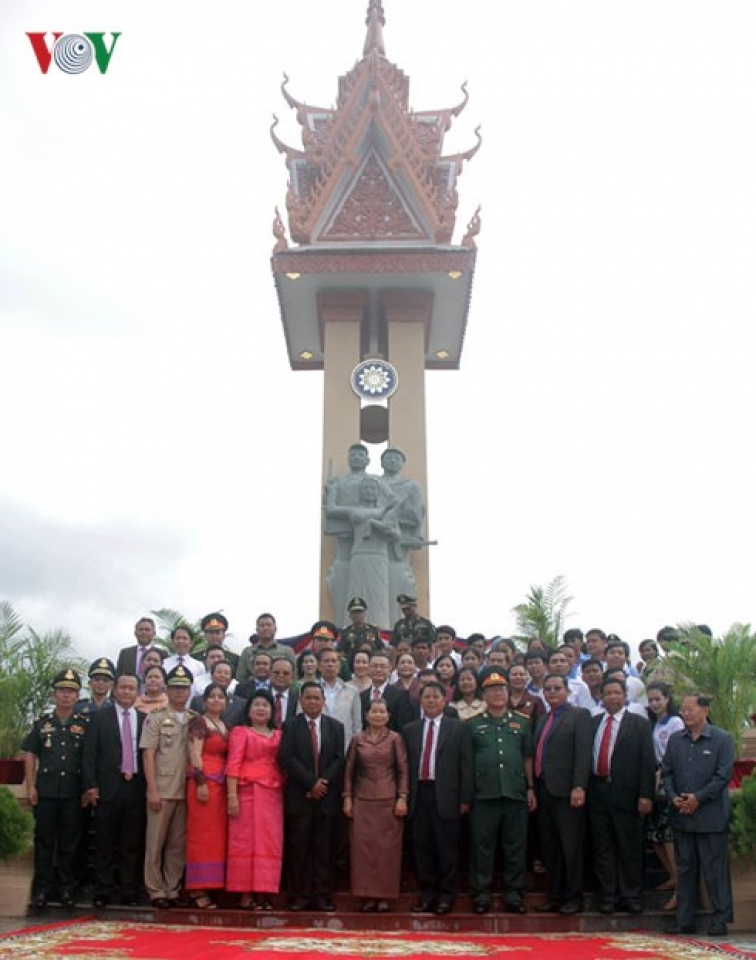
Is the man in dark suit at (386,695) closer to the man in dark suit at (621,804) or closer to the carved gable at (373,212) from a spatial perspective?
the man in dark suit at (621,804)

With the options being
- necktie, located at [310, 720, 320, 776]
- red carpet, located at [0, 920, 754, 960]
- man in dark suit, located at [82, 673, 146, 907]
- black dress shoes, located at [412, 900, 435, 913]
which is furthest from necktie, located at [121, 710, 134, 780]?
black dress shoes, located at [412, 900, 435, 913]

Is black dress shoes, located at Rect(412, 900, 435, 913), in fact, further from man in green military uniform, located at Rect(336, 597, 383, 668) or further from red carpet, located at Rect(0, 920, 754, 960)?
man in green military uniform, located at Rect(336, 597, 383, 668)

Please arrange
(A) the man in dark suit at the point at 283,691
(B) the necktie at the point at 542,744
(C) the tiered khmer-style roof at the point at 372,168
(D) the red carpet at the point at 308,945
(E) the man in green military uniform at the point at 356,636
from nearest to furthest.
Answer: (D) the red carpet at the point at 308,945, (B) the necktie at the point at 542,744, (A) the man in dark suit at the point at 283,691, (E) the man in green military uniform at the point at 356,636, (C) the tiered khmer-style roof at the point at 372,168

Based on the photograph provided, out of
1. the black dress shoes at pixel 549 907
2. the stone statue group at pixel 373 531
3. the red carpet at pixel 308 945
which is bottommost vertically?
the red carpet at pixel 308 945

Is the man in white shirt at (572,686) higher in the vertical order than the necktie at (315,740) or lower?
higher

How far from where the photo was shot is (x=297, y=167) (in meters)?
16.8

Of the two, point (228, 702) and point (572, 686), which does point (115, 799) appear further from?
point (572, 686)

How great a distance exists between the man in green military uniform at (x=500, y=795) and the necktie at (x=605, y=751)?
0.44 metres

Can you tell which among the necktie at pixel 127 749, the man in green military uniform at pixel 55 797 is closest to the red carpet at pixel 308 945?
the man in green military uniform at pixel 55 797

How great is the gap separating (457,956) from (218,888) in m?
2.14

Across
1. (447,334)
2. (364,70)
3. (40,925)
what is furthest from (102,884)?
(364,70)

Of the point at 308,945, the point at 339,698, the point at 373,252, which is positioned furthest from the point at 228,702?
the point at 373,252

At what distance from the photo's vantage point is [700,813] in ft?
20.1

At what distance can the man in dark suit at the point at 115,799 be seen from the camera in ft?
21.3
